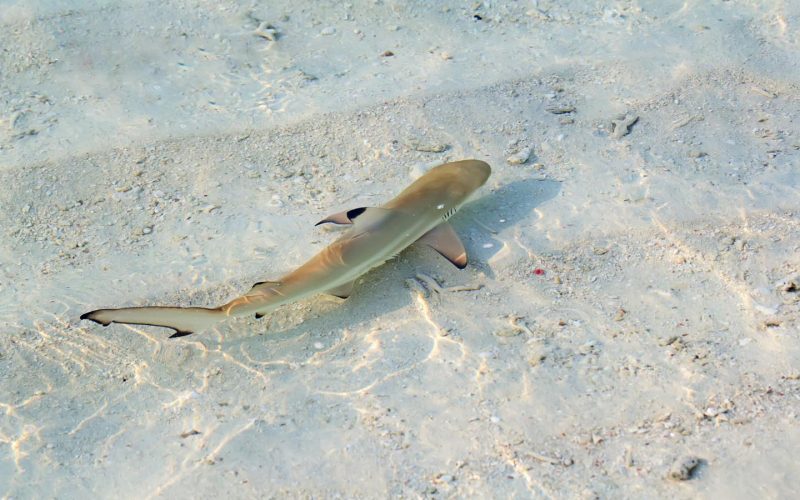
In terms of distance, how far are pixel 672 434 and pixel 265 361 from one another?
78.3 inches

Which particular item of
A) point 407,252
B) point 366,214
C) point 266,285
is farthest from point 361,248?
point 266,285

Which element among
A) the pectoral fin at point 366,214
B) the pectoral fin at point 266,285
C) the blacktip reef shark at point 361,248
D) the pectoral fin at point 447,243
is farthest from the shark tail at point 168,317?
the pectoral fin at point 447,243

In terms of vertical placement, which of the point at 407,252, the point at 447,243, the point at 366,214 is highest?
the point at 366,214

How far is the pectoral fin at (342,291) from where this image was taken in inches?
162

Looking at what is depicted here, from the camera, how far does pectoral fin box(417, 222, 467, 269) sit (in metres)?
4.30

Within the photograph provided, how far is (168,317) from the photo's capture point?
3730 millimetres

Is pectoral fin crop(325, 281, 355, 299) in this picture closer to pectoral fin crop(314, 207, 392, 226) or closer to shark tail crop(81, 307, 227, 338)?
pectoral fin crop(314, 207, 392, 226)

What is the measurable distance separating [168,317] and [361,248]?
41.8 inches

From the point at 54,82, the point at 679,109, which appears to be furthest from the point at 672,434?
the point at 54,82

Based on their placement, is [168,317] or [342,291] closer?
[168,317]

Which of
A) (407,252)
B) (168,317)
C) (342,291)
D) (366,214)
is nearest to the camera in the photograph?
(168,317)

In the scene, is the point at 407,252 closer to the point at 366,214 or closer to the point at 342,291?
the point at 366,214

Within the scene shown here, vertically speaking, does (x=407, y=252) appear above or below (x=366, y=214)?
below

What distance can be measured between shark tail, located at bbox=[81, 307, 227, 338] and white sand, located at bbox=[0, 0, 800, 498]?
258 mm
